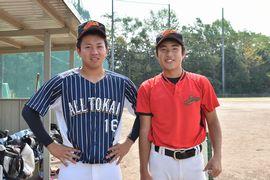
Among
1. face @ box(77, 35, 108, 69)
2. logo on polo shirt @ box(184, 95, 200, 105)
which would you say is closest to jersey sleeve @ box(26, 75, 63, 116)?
face @ box(77, 35, 108, 69)

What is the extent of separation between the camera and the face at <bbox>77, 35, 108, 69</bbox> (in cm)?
274

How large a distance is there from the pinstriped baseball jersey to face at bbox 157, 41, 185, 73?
462 mm

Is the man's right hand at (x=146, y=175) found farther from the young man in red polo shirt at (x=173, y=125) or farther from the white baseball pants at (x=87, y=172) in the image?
the white baseball pants at (x=87, y=172)

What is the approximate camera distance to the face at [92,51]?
8.98 ft

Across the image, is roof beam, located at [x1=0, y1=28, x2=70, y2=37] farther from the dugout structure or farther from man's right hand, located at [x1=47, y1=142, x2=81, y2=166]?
man's right hand, located at [x1=47, y1=142, x2=81, y2=166]

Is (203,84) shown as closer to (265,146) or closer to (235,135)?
(265,146)

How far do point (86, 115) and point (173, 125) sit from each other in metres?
0.60

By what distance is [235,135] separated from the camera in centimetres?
1249

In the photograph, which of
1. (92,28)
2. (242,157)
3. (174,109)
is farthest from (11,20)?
(242,157)

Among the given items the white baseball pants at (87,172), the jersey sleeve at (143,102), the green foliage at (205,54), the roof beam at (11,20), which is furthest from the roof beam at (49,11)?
the green foliage at (205,54)

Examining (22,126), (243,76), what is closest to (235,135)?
(22,126)

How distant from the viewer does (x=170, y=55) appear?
2.97 m

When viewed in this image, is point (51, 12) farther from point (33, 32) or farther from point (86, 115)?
point (86, 115)

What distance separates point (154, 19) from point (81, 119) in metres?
59.9
